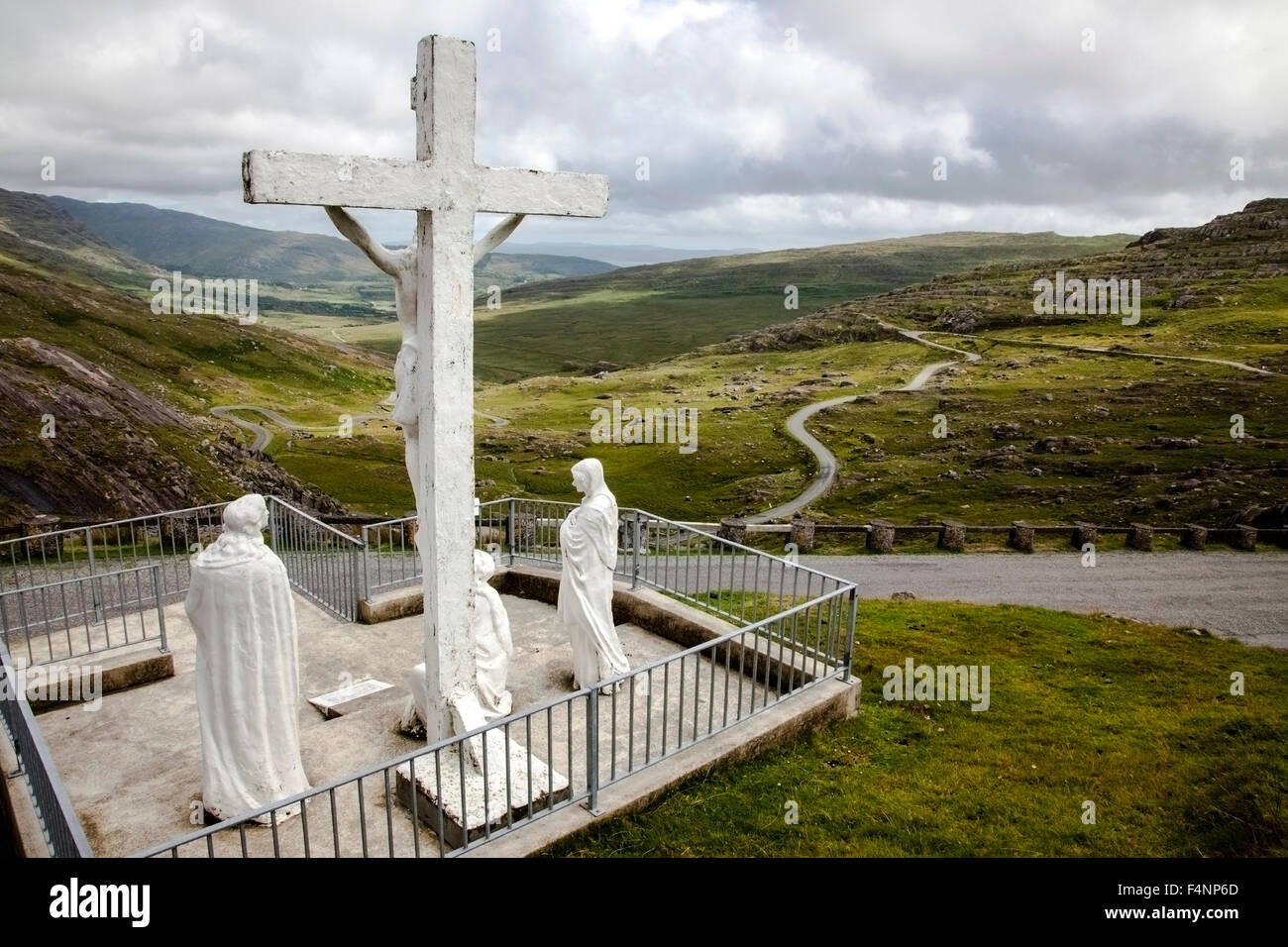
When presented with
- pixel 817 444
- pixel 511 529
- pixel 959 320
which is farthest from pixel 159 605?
pixel 959 320

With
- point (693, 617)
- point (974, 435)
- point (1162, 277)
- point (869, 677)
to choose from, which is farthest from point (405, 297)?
point (1162, 277)

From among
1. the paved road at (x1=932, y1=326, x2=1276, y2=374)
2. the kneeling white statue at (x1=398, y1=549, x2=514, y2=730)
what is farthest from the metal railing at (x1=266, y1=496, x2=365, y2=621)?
the paved road at (x1=932, y1=326, x2=1276, y2=374)

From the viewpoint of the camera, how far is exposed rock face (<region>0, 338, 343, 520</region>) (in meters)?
19.3

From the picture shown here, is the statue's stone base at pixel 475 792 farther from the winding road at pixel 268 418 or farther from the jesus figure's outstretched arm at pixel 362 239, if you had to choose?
the winding road at pixel 268 418

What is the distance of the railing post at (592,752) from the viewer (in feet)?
20.6

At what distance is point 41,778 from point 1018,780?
7.55 m

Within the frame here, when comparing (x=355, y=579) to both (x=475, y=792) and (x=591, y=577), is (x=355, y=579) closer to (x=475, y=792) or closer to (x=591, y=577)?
(x=591, y=577)

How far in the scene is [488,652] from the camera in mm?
8250

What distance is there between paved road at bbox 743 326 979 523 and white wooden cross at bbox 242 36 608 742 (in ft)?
93.5

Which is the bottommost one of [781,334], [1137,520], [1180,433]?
[1137,520]

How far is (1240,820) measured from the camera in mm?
6504

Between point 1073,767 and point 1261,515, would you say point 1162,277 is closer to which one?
point 1261,515

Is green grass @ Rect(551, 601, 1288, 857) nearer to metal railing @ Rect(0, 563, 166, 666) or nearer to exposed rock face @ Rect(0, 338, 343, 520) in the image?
metal railing @ Rect(0, 563, 166, 666)

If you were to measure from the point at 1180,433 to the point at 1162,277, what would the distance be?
2384 inches
